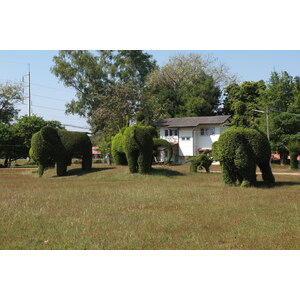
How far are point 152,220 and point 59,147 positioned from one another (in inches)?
689

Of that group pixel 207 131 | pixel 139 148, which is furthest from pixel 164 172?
pixel 207 131

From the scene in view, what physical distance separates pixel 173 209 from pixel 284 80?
41.3m

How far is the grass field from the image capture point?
22.0 feet

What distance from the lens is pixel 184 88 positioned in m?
53.9

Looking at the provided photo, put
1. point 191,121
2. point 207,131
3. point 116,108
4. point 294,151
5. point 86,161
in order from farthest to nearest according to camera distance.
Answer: point 207,131, point 191,121, point 116,108, point 294,151, point 86,161

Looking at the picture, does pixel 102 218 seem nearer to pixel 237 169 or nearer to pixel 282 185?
pixel 237 169

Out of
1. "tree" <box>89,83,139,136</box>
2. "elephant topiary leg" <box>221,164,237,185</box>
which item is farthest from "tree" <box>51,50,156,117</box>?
"elephant topiary leg" <box>221,164,237,185</box>

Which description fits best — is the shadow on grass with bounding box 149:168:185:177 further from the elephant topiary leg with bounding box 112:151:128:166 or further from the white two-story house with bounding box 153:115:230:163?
the white two-story house with bounding box 153:115:230:163

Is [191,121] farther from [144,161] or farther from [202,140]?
[144,161]

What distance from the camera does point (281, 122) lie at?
37094 mm

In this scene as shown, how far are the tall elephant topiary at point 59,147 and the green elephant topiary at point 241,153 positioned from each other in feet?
38.9

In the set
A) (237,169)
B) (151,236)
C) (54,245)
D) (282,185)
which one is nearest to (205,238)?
(151,236)

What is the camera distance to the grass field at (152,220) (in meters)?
6.71

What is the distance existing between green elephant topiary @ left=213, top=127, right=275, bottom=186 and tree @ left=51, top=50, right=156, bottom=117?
30.8 m
